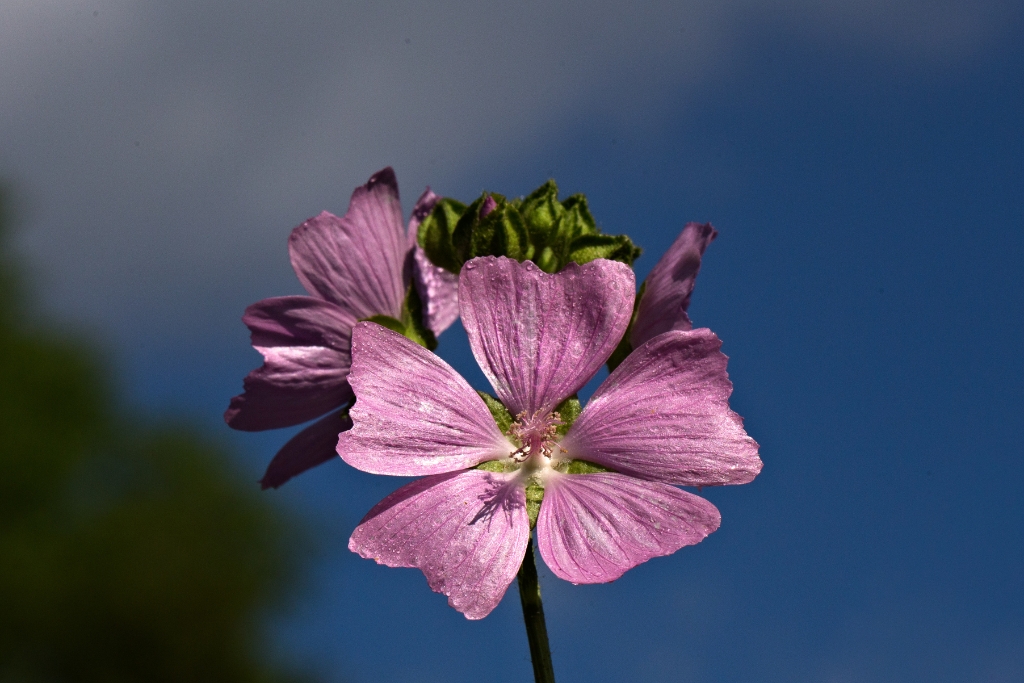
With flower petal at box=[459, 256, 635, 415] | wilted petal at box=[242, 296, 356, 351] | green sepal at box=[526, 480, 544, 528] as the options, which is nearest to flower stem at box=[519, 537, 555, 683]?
green sepal at box=[526, 480, 544, 528]

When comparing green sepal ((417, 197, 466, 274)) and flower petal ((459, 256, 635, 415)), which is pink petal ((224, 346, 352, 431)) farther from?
flower petal ((459, 256, 635, 415))

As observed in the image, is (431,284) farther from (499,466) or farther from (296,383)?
(499,466)

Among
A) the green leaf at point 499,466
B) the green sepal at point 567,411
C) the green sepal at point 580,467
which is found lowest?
the green leaf at point 499,466

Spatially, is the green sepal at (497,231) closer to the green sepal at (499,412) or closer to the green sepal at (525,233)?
the green sepal at (525,233)

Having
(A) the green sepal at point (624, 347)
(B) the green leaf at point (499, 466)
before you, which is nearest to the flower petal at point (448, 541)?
(B) the green leaf at point (499, 466)

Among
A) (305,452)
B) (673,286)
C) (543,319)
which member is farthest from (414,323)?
(673,286)

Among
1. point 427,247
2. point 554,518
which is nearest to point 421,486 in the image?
point 554,518
